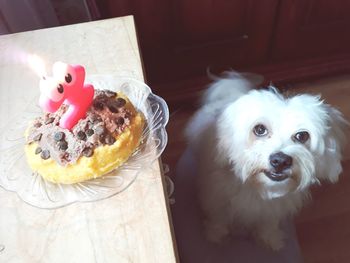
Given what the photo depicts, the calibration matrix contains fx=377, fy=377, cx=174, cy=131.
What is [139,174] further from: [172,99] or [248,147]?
[172,99]

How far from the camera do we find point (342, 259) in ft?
3.91

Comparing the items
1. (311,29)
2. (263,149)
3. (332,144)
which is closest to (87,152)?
(263,149)

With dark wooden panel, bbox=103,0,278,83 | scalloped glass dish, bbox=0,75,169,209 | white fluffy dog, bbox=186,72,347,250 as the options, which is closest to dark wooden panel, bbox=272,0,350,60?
dark wooden panel, bbox=103,0,278,83

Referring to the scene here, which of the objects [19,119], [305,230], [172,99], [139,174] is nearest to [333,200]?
[305,230]

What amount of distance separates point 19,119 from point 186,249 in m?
0.58

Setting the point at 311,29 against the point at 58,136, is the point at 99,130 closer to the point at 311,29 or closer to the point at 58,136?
the point at 58,136

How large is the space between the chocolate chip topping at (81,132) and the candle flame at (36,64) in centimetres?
16

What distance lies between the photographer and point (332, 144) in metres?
0.84

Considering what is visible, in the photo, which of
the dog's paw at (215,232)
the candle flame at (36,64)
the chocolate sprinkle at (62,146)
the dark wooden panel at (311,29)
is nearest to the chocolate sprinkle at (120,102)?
the chocolate sprinkle at (62,146)

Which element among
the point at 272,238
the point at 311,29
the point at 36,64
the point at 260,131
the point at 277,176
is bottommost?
the point at 272,238

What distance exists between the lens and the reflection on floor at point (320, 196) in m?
1.22

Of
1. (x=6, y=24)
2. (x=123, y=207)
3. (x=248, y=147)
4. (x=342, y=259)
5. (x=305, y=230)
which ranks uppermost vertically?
(x=6, y=24)

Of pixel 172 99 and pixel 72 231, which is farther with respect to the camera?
pixel 172 99

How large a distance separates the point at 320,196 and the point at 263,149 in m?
0.62
